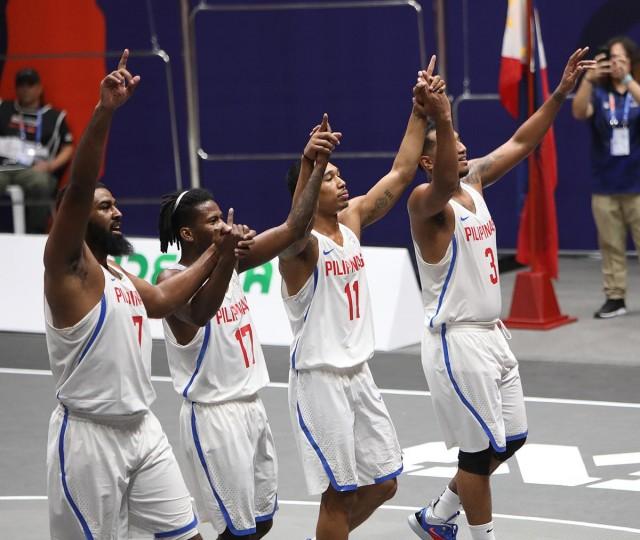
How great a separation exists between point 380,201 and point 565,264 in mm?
9439

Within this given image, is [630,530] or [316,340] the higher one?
[316,340]

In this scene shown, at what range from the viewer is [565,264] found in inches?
630

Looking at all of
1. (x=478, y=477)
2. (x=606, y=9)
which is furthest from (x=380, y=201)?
(x=606, y=9)

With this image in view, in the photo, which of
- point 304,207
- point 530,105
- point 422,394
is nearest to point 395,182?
point 304,207

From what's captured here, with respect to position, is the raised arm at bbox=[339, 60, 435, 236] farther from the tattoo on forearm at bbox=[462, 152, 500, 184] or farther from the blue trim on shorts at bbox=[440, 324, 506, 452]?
the blue trim on shorts at bbox=[440, 324, 506, 452]

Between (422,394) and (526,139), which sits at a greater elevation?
(526,139)

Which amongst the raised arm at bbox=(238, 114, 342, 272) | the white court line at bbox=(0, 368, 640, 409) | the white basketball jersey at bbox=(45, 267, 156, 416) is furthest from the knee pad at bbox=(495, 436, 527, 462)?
the white court line at bbox=(0, 368, 640, 409)

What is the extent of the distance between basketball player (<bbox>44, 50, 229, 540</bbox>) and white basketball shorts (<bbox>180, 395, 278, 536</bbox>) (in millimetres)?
345

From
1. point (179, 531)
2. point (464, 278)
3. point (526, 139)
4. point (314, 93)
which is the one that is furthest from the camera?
point (314, 93)

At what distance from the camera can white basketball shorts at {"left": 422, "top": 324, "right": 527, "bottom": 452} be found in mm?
6598

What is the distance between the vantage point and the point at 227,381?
577cm

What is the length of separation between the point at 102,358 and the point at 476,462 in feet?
7.16

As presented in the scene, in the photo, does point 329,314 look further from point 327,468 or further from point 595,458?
point 595,458

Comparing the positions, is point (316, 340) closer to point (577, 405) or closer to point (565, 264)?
point (577, 405)
